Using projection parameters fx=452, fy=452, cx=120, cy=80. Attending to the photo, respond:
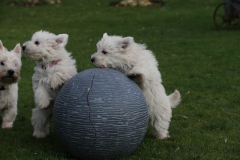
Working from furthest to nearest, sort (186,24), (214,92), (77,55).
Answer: (186,24) < (77,55) < (214,92)

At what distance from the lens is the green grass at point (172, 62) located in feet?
23.8

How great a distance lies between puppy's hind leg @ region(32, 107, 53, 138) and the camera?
25.0 feet

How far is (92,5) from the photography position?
31.4 meters

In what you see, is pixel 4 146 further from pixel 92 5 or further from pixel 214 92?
pixel 92 5

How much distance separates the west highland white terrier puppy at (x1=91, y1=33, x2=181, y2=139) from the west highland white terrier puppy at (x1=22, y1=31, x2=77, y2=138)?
1.87 ft

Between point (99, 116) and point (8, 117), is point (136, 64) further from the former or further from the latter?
point (8, 117)

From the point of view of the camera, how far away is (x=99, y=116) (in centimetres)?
622

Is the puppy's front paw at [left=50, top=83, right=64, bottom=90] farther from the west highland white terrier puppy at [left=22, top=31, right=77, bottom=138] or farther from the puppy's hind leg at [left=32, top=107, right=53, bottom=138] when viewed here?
the puppy's hind leg at [left=32, top=107, right=53, bottom=138]

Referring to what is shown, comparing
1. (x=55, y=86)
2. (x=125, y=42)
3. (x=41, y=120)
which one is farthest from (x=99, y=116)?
(x=41, y=120)

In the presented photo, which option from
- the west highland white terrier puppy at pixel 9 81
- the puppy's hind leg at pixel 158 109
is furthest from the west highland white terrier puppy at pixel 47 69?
the puppy's hind leg at pixel 158 109

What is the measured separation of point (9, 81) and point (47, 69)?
3.59 ft

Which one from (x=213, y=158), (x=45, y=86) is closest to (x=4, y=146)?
(x=45, y=86)

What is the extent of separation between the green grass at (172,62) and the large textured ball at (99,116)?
18.6 inches

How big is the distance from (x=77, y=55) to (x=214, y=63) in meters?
4.87
